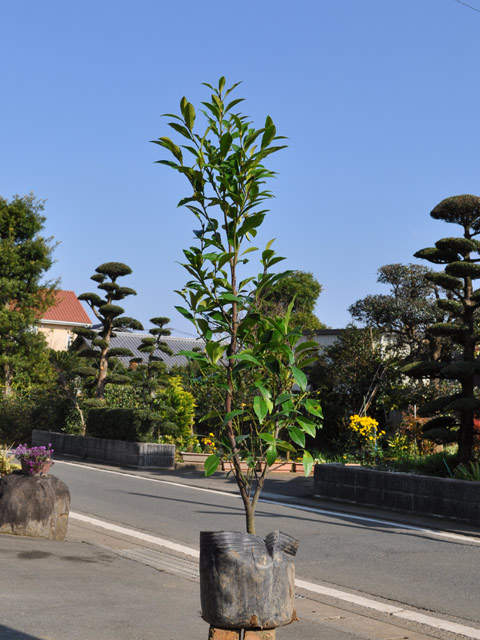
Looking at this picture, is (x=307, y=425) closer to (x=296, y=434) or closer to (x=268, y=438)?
(x=296, y=434)

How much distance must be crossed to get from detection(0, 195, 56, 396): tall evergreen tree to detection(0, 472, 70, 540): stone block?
22015 millimetres

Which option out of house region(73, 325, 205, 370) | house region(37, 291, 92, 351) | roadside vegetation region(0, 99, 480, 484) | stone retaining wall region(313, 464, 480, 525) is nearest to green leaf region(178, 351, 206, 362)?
roadside vegetation region(0, 99, 480, 484)

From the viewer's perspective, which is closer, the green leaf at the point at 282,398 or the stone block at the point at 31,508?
the green leaf at the point at 282,398

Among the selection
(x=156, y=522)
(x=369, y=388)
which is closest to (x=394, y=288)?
(x=369, y=388)

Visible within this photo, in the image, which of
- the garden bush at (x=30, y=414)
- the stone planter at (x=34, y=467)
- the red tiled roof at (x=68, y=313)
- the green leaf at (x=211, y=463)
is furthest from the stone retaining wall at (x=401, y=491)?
the red tiled roof at (x=68, y=313)

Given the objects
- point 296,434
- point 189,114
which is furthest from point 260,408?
point 189,114

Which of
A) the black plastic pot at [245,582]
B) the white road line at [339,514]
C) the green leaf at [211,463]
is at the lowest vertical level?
the white road line at [339,514]

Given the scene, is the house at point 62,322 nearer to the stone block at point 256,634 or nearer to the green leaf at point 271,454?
the green leaf at point 271,454

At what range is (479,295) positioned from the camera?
14297mm

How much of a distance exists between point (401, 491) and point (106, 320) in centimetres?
1411

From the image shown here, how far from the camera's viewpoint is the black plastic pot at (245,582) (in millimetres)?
3197

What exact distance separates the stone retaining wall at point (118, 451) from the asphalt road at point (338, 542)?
13.7ft

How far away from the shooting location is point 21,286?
31078 mm

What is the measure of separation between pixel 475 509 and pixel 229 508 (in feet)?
13.8
